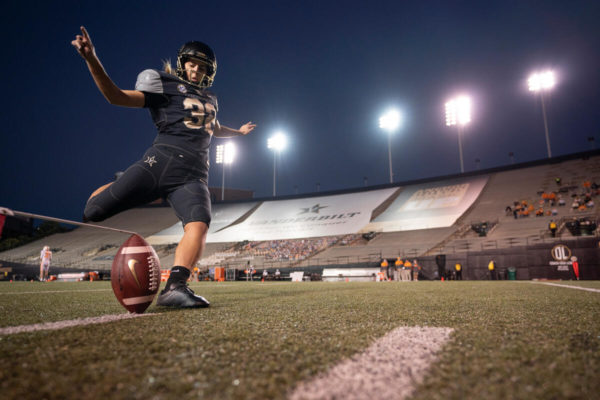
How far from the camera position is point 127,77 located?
74250 millimetres

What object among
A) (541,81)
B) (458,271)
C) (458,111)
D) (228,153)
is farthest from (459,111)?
(228,153)

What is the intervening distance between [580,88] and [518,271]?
67001mm

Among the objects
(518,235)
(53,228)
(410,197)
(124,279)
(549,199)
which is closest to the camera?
(124,279)

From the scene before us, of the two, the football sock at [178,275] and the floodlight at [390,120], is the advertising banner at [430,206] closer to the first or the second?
the floodlight at [390,120]

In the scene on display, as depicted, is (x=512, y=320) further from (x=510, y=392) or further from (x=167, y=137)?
(x=167, y=137)

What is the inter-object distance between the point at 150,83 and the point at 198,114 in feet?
1.39

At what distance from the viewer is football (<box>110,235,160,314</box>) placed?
2174mm

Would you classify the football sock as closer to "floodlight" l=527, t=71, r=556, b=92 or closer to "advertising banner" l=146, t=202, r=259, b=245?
"advertising banner" l=146, t=202, r=259, b=245

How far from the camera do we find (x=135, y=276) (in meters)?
2.22

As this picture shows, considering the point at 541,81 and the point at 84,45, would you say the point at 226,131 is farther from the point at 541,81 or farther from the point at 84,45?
the point at 541,81

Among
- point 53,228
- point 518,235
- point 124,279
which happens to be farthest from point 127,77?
point 124,279

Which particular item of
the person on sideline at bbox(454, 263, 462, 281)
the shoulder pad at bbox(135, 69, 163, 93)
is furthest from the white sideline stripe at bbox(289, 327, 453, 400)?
the person on sideline at bbox(454, 263, 462, 281)

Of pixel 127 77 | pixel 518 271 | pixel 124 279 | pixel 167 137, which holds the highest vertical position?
pixel 127 77

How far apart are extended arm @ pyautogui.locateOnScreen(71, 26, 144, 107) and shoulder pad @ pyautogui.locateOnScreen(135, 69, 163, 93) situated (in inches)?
3.0
